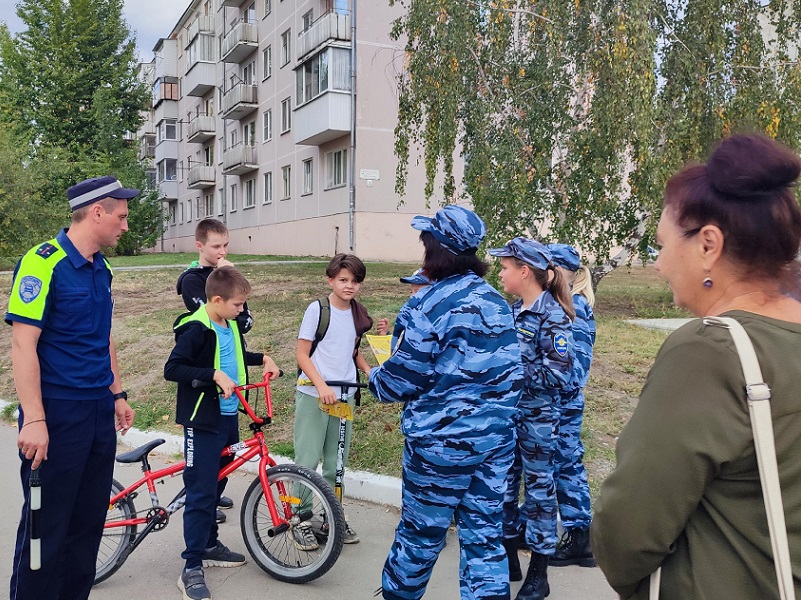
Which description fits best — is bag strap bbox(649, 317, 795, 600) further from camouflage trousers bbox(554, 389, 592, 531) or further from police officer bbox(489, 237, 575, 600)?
Result: camouflage trousers bbox(554, 389, 592, 531)

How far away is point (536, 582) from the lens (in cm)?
381

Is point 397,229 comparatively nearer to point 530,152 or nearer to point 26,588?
point 530,152

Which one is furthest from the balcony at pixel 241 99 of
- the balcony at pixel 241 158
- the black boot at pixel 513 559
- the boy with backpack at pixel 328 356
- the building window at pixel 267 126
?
the black boot at pixel 513 559

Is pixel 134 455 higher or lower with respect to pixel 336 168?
lower

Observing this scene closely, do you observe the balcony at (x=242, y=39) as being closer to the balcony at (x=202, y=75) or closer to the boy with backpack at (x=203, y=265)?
the balcony at (x=202, y=75)


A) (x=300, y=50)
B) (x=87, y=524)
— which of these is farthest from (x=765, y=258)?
(x=300, y=50)

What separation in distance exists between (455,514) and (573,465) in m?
1.63

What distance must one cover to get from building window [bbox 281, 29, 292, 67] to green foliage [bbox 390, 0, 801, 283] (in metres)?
21.2

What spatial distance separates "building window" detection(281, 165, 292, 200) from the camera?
31.4 meters

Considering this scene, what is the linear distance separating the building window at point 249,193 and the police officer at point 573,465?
1277 inches

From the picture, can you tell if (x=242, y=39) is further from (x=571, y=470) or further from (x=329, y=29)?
(x=571, y=470)

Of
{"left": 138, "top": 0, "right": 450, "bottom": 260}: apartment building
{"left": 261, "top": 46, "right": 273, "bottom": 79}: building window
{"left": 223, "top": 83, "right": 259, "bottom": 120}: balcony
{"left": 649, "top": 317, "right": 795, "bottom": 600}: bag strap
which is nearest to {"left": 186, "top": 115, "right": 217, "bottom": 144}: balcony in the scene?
{"left": 138, "top": 0, "right": 450, "bottom": 260}: apartment building

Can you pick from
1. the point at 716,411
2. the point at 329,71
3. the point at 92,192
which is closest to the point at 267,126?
the point at 329,71

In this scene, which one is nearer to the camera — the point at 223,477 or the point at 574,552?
the point at 223,477
